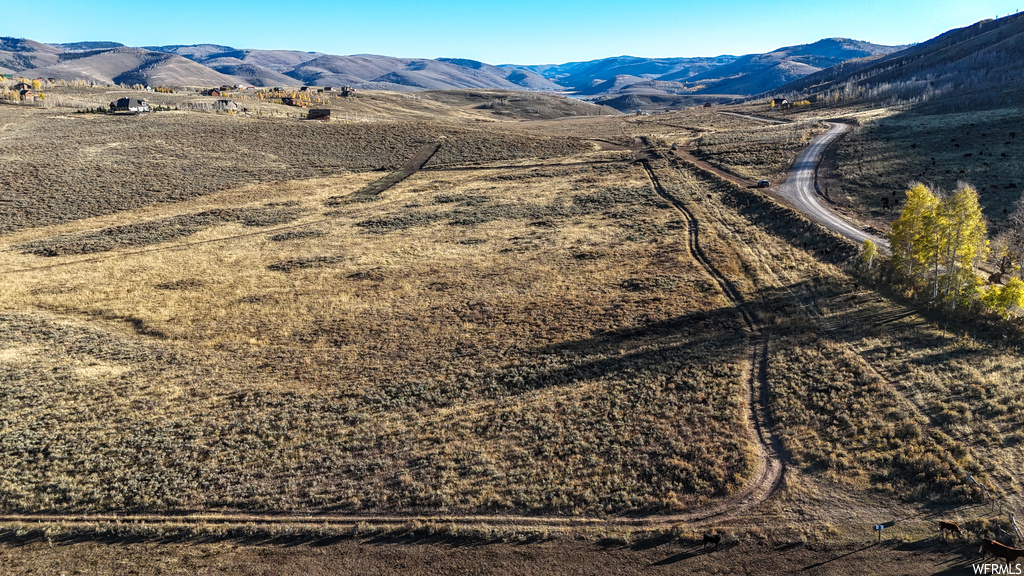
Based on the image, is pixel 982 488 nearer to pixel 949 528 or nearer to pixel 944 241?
pixel 949 528

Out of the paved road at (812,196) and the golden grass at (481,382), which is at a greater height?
the paved road at (812,196)

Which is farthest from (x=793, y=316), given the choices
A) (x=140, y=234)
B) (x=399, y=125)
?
(x=399, y=125)

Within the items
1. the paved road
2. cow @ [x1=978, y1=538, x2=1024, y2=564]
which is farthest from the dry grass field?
cow @ [x1=978, y1=538, x2=1024, y2=564]

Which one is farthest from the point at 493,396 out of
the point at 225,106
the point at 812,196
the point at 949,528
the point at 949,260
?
the point at 225,106

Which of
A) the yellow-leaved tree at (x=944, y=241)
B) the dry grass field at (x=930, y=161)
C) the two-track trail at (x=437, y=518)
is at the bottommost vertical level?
the two-track trail at (x=437, y=518)

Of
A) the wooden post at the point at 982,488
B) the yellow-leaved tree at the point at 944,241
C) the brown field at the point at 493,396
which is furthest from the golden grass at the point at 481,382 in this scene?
the yellow-leaved tree at the point at 944,241

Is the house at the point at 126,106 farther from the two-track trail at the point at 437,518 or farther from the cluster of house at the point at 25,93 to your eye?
the two-track trail at the point at 437,518
